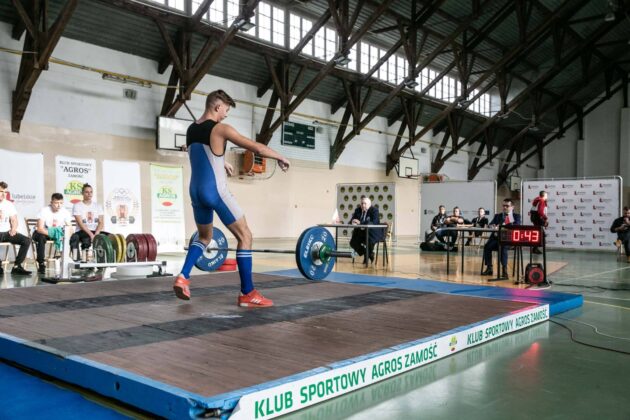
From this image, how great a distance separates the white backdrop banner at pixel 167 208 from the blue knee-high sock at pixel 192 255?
6.80m

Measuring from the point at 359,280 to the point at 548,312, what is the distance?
1.92 metres

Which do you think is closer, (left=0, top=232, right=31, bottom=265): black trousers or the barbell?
the barbell

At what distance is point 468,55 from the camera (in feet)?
47.4

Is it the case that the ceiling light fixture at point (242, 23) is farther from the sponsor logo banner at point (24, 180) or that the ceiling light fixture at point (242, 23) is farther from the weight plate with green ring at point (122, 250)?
the weight plate with green ring at point (122, 250)

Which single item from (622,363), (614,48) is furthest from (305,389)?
(614,48)

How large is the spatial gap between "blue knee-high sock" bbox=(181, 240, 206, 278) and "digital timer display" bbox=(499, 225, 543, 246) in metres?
3.49

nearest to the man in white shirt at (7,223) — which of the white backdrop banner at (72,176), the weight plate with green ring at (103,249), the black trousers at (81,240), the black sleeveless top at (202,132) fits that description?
the black trousers at (81,240)

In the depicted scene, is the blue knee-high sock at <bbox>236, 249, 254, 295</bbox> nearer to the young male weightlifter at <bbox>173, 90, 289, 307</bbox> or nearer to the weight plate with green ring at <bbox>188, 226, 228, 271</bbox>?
the young male weightlifter at <bbox>173, 90, 289, 307</bbox>

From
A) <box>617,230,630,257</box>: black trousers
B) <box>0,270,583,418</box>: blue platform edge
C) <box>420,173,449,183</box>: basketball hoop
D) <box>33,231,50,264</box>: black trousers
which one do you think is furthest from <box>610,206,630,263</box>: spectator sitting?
<box>33,231,50,264</box>: black trousers

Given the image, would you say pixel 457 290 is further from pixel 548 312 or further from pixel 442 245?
pixel 442 245

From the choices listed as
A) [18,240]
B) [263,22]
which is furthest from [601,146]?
[18,240]

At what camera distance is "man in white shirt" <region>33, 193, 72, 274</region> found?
6070mm

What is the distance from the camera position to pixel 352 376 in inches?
80.7

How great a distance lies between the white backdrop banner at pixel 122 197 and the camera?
920cm
